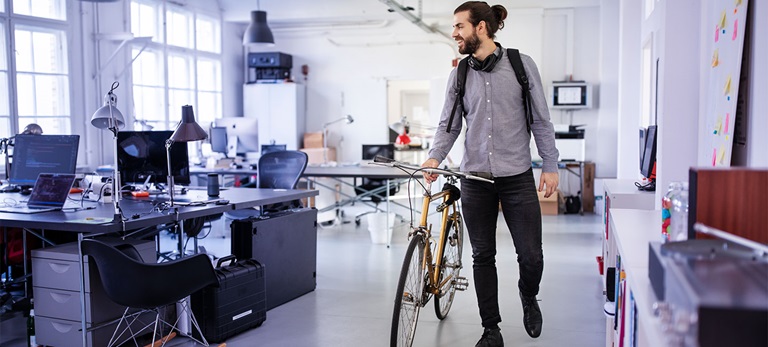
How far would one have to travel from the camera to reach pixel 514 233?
326 cm

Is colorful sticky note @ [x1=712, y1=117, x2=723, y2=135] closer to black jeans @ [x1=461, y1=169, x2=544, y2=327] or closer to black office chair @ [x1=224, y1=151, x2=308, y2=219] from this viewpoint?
black jeans @ [x1=461, y1=169, x2=544, y2=327]

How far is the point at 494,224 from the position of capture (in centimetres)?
325

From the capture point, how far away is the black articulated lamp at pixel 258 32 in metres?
8.94

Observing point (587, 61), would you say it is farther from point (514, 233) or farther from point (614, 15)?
point (514, 233)

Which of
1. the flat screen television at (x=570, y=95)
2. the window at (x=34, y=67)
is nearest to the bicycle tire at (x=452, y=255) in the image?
the window at (x=34, y=67)

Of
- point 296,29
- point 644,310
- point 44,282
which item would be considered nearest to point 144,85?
point 296,29

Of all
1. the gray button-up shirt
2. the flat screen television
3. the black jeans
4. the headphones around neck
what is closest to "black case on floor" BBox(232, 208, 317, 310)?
the black jeans

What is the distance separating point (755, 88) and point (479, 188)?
129cm

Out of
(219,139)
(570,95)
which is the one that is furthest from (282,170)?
(570,95)

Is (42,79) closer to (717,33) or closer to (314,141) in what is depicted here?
(314,141)

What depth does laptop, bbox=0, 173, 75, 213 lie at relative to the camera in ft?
12.9

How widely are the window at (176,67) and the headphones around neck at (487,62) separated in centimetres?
646

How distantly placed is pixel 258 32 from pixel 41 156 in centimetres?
471

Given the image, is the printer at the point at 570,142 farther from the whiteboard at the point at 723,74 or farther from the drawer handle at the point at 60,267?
the drawer handle at the point at 60,267
